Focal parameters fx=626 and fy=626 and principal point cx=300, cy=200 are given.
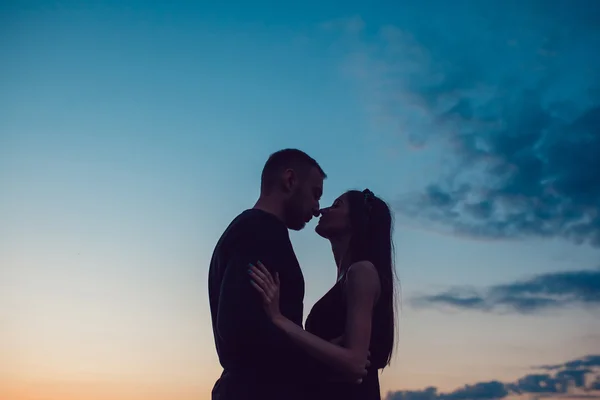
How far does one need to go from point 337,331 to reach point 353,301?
0.47 meters

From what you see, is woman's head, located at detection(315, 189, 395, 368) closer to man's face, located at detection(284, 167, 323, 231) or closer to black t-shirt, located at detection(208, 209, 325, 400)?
man's face, located at detection(284, 167, 323, 231)

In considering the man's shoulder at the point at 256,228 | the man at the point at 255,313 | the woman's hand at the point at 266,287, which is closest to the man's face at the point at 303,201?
the man at the point at 255,313

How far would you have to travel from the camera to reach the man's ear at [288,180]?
6.30 metres

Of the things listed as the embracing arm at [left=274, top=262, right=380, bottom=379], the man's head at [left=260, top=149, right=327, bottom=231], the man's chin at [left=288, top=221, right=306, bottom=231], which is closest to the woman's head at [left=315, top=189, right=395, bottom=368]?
the embracing arm at [left=274, top=262, right=380, bottom=379]

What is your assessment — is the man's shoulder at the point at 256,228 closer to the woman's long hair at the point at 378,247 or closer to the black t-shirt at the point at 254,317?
the black t-shirt at the point at 254,317

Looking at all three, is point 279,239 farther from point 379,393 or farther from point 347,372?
point 379,393

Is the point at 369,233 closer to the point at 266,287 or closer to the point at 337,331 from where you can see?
the point at 337,331

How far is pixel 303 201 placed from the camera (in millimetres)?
6398

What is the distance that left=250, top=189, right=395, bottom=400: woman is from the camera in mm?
5766

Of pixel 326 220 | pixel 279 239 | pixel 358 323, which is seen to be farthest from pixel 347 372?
pixel 326 220

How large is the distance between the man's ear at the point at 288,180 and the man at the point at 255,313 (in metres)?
0.21

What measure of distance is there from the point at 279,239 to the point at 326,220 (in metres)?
1.66

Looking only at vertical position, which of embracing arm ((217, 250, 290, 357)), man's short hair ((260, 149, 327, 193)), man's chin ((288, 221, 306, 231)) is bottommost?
embracing arm ((217, 250, 290, 357))

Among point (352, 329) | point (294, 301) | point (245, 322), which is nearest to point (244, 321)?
point (245, 322)
